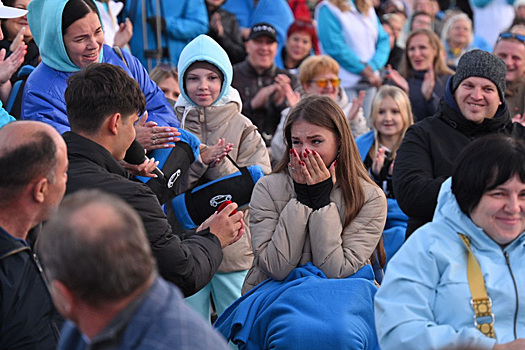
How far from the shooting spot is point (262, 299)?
401 centimetres

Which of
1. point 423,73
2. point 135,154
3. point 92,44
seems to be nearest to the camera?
point 135,154

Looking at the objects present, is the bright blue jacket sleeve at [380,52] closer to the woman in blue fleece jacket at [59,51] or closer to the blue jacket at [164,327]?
the woman in blue fleece jacket at [59,51]

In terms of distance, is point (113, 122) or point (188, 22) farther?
point (188, 22)

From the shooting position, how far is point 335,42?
904cm

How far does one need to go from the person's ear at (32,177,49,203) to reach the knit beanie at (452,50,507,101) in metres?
2.93

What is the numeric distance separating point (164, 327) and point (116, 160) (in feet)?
5.52

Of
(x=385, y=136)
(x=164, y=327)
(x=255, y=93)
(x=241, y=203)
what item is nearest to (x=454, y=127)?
(x=241, y=203)

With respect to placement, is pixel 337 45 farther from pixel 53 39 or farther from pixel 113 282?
pixel 113 282

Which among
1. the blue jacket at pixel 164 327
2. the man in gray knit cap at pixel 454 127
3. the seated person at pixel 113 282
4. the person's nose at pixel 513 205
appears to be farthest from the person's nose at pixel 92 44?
the blue jacket at pixel 164 327

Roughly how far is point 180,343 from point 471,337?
137 cm

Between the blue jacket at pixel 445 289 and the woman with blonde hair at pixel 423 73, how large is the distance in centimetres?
500

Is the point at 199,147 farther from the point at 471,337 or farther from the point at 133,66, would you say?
the point at 471,337

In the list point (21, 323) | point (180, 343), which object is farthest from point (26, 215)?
point (180, 343)

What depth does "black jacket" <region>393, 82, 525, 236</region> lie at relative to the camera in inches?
185
